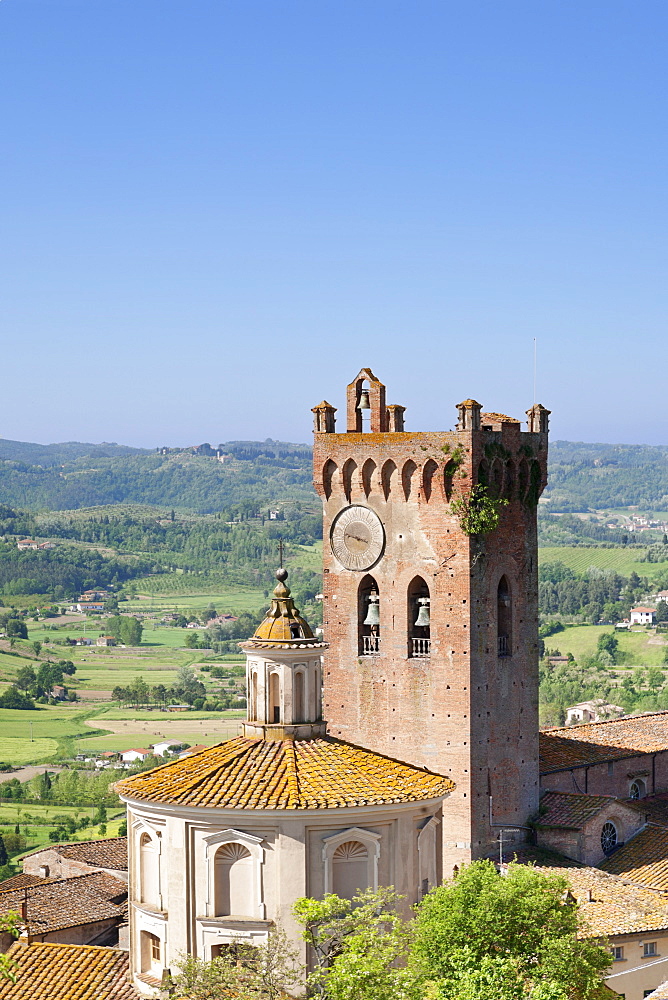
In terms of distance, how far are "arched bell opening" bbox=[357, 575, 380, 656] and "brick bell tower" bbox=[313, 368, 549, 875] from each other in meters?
0.04

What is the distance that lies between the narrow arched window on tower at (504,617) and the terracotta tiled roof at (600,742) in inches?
180

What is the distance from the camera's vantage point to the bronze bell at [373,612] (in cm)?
4262

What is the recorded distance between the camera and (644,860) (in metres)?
42.7

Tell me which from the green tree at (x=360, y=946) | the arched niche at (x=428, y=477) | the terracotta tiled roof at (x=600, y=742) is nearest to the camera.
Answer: the green tree at (x=360, y=946)

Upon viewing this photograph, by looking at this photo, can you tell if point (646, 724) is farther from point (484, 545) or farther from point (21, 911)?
point (21, 911)

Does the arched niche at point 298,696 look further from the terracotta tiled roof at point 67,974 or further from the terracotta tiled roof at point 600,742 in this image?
the terracotta tiled roof at point 600,742

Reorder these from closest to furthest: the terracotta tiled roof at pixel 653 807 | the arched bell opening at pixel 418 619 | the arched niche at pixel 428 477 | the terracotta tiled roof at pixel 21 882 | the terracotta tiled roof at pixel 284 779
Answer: the terracotta tiled roof at pixel 284 779 < the arched niche at pixel 428 477 < the arched bell opening at pixel 418 619 < the terracotta tiled roof at pixel 653 807 < the terracotta tiled roof at pixel 21 882

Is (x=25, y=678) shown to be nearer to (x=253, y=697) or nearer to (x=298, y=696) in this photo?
(x=253, y=697)

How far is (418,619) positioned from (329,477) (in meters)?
4.79

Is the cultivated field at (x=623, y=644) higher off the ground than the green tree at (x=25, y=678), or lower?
higher

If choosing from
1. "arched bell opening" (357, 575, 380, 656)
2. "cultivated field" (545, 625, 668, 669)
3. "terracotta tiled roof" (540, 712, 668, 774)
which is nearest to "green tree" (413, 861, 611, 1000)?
"arched bell opening" (357, 575, 380, 656)

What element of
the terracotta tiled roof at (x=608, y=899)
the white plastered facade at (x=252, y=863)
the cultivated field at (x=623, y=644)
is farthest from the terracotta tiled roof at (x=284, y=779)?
the cultivated field at (x=623, y=644)

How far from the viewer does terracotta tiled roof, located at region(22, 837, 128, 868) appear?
51812 millimetres

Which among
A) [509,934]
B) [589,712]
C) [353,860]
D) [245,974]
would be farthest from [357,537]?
[589,712]
